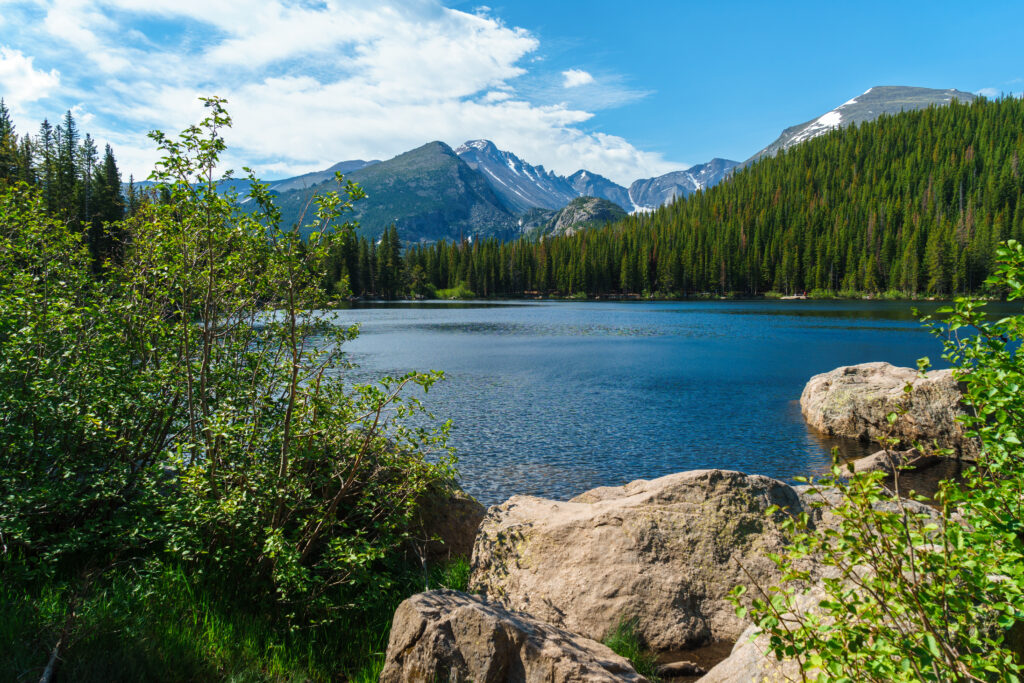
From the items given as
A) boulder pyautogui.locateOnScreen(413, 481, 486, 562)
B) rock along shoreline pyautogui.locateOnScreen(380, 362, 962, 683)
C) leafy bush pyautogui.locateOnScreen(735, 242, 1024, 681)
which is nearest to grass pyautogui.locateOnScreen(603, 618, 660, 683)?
rock along shoreline pyautogui.locateOnScreen(380, 362, 962, 683)

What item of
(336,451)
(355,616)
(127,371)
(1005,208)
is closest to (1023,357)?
(336,451)

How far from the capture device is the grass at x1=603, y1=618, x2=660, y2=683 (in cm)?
707

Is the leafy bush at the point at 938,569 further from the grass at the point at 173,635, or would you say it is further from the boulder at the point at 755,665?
the grass at the point at 173,635

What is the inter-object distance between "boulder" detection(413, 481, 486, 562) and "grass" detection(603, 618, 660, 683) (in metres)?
3.32

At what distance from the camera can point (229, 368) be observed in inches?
320

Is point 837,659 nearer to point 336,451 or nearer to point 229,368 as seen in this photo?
point 336,451

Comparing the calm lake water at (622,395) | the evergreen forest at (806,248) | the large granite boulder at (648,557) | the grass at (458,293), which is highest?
the evergreen forest at (806,248)

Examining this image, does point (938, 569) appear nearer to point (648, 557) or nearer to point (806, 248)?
point (648, 557)

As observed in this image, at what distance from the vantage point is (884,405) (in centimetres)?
2012

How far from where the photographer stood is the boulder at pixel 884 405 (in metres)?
18.3

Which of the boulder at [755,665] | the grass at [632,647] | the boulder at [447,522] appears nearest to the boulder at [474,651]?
the boulder at [755,665]

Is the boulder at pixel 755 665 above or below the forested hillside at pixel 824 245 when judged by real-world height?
below

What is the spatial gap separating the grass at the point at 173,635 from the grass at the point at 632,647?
305cm

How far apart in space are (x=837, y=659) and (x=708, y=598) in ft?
15.8
